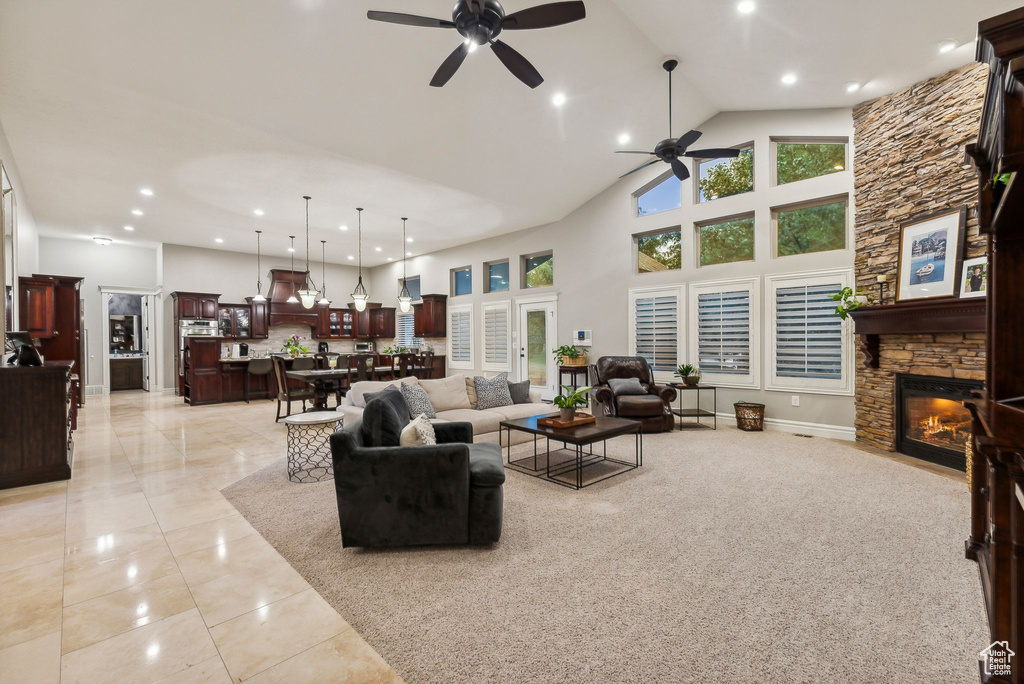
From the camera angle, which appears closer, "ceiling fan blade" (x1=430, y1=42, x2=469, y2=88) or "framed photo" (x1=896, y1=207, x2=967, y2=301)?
"ceiling fan blade" (x1=430, y1=42, x2=469, y2=88)

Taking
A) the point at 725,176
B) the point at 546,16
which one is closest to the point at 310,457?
the point at 546,16

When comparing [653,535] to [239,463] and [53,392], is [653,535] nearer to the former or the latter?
[239,463]

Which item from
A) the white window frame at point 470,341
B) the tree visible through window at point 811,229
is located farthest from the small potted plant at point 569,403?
the white window frame at point 470,341

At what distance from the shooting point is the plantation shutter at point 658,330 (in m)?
6.79

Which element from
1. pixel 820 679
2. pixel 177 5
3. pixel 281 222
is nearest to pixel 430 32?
pixel 177 5

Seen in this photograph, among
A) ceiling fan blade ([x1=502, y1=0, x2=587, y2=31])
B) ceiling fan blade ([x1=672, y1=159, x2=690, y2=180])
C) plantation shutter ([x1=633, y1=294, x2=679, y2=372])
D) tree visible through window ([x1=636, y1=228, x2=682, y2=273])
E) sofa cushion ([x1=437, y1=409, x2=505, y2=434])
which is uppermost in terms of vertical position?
ceiling fan blade ([x1=502, y1=0, x2=587, y2=31])

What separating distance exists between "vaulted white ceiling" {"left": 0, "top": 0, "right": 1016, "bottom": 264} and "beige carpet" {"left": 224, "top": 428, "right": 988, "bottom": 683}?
12.1 feet

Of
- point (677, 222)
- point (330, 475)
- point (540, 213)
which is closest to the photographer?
point (330, 475)

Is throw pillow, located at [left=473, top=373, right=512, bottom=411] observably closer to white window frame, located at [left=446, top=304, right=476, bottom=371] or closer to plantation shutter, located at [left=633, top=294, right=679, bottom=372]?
plantation shutter, located at [left=633, top=294, right=679, bottom=372]

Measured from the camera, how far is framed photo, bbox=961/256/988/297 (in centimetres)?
392

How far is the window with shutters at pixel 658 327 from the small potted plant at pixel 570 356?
37.8 inches

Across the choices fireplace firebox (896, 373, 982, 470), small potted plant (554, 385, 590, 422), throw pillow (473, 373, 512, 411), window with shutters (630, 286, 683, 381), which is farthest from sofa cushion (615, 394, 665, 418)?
fireplace firebox (896, 373, 982, 470)

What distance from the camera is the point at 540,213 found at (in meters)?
7.99

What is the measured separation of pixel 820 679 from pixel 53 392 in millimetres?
5496
